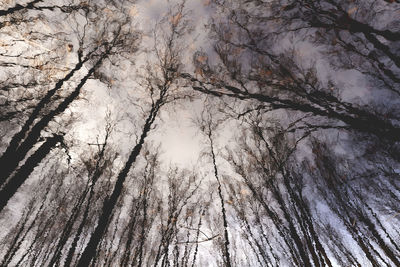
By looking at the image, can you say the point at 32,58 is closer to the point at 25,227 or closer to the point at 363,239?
the point at 25,227

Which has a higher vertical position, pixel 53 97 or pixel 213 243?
pixel 53 97

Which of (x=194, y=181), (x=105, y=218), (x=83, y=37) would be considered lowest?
(x=105, y=218)

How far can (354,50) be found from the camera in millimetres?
5457

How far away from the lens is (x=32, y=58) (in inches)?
286

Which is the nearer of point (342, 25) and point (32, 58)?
point (342, 25)

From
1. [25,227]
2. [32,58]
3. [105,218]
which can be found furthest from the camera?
[25,227]

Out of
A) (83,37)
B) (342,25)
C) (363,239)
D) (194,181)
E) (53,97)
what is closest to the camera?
(342,25)

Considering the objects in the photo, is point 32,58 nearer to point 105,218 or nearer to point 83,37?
point 83,37

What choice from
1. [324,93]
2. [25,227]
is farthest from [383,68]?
[25,227]

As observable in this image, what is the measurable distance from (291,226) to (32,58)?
38.9 feet

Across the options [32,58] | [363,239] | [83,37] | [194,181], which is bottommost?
[363,239]

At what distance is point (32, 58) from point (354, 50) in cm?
1102

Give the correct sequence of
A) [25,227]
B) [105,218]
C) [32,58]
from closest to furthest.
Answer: [105,218], [32,58], [25,227]

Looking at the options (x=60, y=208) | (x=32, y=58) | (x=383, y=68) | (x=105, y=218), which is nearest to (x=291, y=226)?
(x=383, y=68)
